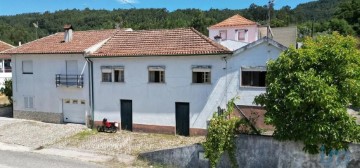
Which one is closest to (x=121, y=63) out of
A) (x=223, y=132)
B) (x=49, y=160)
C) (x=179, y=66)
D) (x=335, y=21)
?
(x=179, y=66)

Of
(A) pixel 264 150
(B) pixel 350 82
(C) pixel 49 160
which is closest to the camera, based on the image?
(B) pixel 350 82

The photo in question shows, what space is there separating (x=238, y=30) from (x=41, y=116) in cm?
2967

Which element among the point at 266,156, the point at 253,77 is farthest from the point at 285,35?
the point at 266,156

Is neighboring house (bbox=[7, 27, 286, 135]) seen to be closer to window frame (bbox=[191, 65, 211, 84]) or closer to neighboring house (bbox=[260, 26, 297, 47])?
window frame (bbox=[191, 65, 211, 84])

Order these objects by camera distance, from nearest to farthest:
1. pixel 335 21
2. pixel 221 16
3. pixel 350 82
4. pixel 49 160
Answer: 1. pixel 350 82
2. pixel 49 160
3. pixel 335 21
4. pixel 221 16

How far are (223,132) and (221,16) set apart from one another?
324 feet

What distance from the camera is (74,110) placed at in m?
29.6

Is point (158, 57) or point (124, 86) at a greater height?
point (158, 57)

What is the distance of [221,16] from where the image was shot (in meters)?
112

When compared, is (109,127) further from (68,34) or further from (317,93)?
(317,93)

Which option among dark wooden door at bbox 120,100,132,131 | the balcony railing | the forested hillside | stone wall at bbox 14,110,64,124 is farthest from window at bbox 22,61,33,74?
the forested hillside

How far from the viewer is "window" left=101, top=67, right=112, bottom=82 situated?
27438 mm

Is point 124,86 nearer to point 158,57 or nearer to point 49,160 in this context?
point 158,57

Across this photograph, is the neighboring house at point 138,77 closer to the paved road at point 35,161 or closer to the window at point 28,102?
the window at point 28,102
